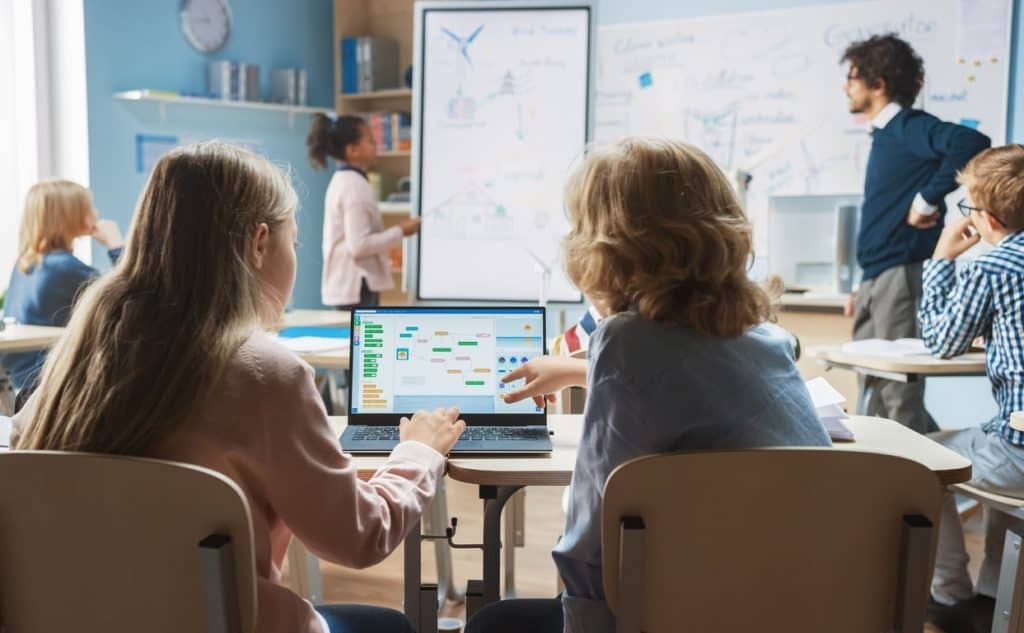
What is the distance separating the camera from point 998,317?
2559mm

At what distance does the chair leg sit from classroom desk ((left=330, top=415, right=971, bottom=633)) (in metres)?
0.29

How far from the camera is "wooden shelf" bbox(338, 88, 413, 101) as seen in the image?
233 inches

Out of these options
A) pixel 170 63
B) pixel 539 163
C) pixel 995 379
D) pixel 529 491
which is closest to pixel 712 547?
pixel 995 379

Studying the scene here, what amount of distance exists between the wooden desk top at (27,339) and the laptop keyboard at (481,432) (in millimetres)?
1944

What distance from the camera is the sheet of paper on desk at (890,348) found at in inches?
118

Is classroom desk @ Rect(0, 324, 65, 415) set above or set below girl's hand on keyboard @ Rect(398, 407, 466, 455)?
below

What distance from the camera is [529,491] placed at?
13.6ft

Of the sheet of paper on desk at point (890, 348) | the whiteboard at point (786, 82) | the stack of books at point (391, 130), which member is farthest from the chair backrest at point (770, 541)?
the stack of books at point (391, 130)

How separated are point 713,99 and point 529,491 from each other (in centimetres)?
214

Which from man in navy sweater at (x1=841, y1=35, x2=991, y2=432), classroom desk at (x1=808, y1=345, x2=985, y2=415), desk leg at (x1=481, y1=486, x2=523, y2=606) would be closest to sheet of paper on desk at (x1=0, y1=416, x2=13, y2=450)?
desk leg at (x1=481, y1=486, x2=523, y2=606)

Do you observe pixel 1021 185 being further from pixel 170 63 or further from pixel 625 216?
pixel 170 63

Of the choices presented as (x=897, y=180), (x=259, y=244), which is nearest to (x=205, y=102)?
(x=897, y=180)

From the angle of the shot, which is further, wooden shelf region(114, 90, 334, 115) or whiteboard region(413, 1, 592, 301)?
wooden shelf region(114, 90, 334, 115)

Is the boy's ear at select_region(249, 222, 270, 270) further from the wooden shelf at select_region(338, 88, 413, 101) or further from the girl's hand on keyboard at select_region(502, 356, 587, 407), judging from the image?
the wooden shelf at select_region(338, 88, 413, 101)
